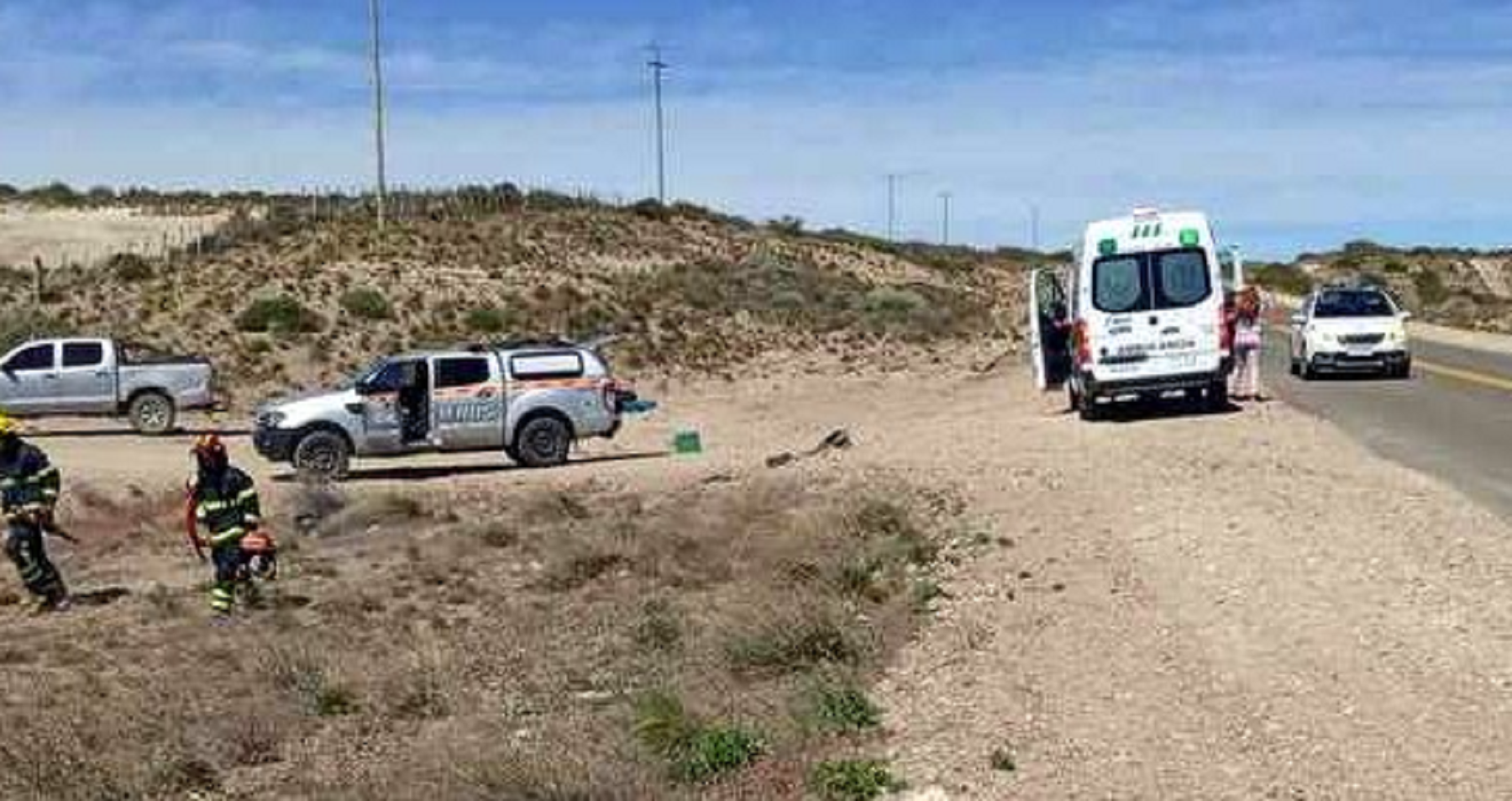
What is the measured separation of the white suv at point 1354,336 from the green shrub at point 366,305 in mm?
28350

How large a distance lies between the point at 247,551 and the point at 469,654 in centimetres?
331

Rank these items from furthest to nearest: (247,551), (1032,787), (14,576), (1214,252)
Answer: (1214,252) < (14,576) < (247,551) < (1032,787)

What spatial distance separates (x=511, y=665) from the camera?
49.9 ft

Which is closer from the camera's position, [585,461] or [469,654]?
[469,654]

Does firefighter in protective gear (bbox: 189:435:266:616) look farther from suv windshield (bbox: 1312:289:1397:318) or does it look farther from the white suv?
suv windshield (bbox: 1312:289:1397:318)

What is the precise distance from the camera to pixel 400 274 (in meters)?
59.8

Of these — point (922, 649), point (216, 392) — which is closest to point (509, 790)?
point (922, 649)

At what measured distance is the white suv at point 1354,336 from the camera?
34.6m

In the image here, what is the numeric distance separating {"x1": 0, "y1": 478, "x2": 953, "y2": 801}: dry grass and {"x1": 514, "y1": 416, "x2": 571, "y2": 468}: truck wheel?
6.19 metres

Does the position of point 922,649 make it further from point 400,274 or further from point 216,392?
point 400,274

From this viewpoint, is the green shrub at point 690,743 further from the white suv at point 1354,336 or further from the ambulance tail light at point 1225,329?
the white suv at point 1354,336

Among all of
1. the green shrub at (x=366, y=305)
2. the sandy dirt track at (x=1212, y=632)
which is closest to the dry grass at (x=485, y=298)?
the green shrub at (x=366, y=305)

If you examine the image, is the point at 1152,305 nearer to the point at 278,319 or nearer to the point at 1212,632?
the point at 1212,632

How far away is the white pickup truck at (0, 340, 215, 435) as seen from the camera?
118ft
